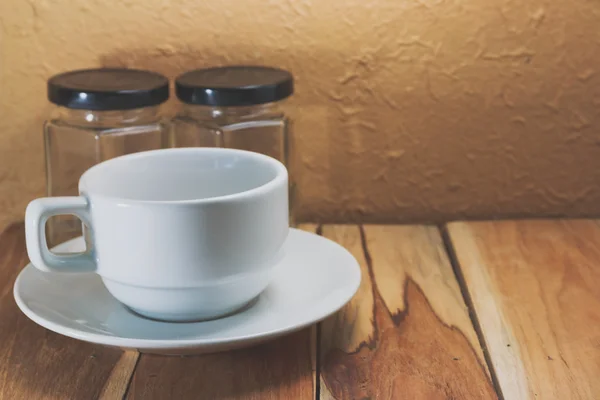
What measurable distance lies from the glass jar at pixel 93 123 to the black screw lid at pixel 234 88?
1.1 inches

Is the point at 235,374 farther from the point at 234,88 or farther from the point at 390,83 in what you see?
the point at 390,83

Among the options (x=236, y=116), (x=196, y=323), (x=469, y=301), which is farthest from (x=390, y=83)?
(x=196, y=323)

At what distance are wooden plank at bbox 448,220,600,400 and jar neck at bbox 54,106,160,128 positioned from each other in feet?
1.10

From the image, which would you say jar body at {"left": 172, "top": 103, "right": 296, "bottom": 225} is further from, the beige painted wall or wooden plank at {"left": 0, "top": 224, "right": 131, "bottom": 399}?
wooden plank at {"left": 0, "top": 224, "right": 131, "bottom": 399}

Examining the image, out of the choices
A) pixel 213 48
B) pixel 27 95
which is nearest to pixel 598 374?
pixel 213 48

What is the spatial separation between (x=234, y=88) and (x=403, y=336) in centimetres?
27

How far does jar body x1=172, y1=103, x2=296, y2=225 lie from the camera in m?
0.74

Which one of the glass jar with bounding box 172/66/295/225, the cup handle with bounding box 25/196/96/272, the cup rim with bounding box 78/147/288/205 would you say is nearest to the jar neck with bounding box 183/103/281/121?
the glass jar with bounding box 172/66/295/225

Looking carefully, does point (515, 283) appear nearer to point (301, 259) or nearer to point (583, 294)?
point (583, 294)

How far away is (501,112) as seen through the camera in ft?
2.63

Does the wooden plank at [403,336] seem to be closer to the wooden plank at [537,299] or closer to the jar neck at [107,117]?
the wooden plank at [537,299]

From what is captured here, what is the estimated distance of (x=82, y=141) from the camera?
74 centimetres

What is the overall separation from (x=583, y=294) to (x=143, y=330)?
37 centimetres

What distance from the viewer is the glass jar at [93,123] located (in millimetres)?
669
